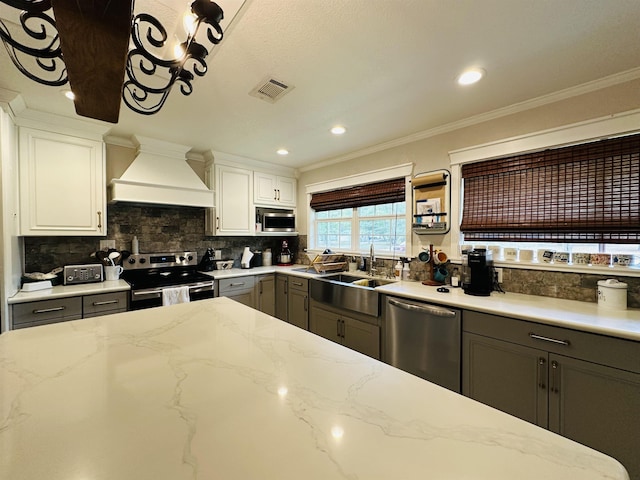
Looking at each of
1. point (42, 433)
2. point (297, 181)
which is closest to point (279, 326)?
point (42, 433)

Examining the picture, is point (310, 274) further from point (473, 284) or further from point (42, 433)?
point (42, 433)

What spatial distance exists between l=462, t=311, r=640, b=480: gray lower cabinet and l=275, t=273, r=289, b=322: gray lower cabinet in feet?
6.98

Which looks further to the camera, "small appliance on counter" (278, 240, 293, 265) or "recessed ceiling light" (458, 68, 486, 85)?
"small appliance on counter" (278, 240, 293, 265)

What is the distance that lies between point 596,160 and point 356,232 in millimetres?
2222

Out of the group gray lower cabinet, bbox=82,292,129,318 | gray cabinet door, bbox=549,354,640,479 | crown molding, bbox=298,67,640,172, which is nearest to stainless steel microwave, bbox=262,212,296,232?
crown molding, bbox=298,67,640,172

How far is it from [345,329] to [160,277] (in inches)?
83.2

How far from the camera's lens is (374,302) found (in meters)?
2.44

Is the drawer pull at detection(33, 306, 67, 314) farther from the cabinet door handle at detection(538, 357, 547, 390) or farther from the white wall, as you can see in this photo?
the cabinet door handle at detection(538, 357, 547, 390)

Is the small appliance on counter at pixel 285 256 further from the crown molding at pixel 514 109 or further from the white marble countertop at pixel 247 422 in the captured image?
the white marble countertop at pixel 247 422

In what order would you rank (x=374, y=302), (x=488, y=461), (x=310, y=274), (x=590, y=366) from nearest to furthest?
(x=488, y=461) → (x=590, y=366) → (x=374, y=302) → (x=310, y=274)

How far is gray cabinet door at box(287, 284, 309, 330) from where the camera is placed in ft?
10.5

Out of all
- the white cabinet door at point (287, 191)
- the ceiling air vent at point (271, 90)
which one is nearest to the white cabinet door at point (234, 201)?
the white cabinet door at point (287, 191)

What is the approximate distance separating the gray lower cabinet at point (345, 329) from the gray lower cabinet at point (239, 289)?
2.69ft

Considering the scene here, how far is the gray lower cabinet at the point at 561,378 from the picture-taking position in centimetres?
138
